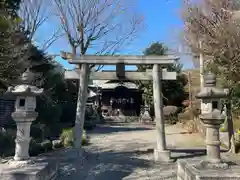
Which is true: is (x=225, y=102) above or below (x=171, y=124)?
above

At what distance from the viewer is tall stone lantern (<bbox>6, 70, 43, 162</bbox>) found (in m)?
4.67

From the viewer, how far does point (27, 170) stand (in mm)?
4223

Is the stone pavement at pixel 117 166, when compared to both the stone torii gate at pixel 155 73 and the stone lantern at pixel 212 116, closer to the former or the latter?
the stone torii gate at pixel 155 73

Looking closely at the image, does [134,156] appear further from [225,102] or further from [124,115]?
[124,115]

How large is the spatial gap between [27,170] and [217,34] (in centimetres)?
631

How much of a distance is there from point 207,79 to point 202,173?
6.05ft

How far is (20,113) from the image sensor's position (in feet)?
15.3

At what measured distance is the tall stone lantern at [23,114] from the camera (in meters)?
4.67

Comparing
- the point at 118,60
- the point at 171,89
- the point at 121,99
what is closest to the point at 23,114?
the point at 118,60

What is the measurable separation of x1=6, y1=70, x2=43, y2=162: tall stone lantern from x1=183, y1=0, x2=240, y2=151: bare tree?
5182 mm

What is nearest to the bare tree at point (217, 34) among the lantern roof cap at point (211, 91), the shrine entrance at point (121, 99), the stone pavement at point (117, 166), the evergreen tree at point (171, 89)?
the lantern roof cap at point (211, 91)

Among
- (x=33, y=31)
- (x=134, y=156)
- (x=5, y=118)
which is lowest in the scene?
(x=134, y=156)

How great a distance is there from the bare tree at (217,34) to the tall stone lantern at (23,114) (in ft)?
17.0

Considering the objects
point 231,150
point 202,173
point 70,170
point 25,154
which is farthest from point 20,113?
point 231,150
